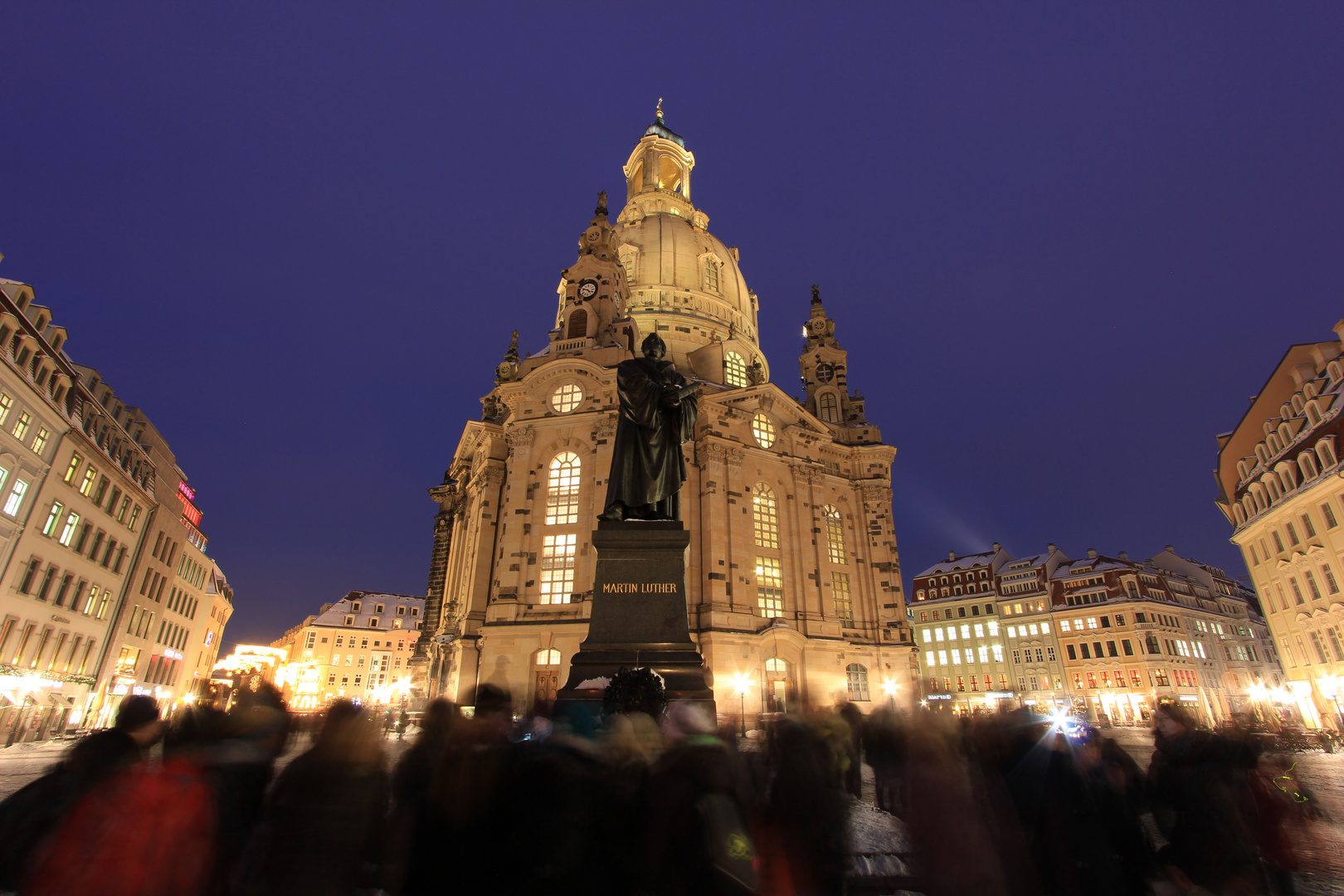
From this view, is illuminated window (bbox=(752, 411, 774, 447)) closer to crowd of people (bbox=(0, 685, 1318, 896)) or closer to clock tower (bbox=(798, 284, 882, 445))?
clock tower (bbox=(798, 284, 882, 445))

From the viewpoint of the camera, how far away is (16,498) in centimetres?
2666

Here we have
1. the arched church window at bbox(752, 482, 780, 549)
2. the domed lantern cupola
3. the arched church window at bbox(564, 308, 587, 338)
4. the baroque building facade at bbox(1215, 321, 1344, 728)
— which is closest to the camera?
the baroque building facade at bbox(1215, 321, 1344, 728)

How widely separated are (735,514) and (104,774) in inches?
1426

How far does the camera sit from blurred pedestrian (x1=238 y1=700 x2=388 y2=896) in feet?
12.4

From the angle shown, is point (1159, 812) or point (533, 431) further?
point (533, 431)

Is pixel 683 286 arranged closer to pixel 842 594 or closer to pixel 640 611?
pixel 842 594

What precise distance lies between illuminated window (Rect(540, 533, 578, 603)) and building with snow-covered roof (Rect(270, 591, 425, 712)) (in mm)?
51969

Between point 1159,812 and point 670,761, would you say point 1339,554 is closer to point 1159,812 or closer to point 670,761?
point 1159,812

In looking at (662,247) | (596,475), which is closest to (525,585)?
(596,475)

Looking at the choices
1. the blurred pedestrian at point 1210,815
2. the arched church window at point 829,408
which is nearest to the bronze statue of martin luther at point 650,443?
the blurred pedestrian at point 1210,815

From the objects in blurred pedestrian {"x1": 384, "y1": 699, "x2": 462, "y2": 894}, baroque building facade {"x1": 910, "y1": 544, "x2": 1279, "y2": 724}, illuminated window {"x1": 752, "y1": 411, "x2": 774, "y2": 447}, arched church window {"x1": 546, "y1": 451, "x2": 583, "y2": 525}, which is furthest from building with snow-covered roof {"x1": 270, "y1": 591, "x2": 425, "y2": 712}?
blurred pedestrian {"x1": 384, "y1": 699, "x2": 462, "y2": 894}

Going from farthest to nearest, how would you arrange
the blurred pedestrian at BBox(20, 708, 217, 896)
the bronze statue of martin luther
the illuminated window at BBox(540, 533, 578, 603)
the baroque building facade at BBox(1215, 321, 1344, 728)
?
the illuminated window at BBox(540, 533, 578, 603), the baroque building facade at BBox(1215, 321, 1344, 728), the bronze statue of martin luther, the blurred pedestrian at BBox(20, 708, 217, 896)

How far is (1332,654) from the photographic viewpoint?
33.8 meters

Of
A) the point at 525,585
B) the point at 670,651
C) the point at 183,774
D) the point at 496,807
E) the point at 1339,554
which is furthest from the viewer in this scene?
the point at 525,585
